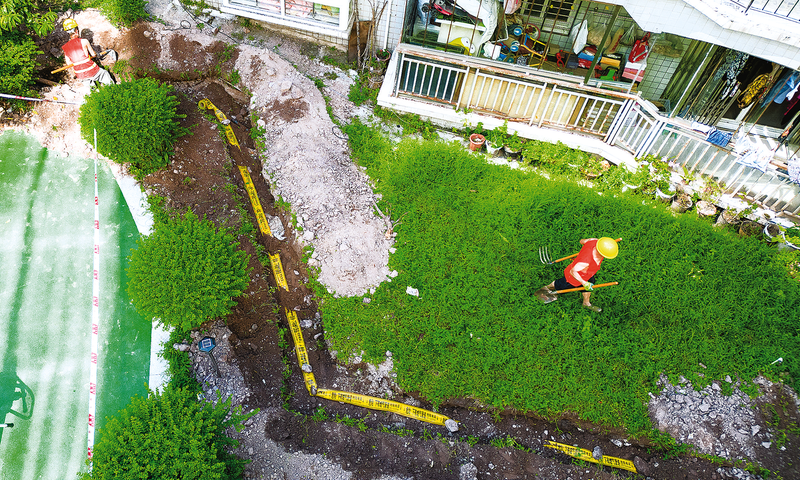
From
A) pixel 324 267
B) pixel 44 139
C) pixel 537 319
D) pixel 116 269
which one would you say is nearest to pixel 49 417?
pixel 116 269

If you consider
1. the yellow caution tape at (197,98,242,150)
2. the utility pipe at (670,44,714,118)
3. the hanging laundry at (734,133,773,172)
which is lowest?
the yellow caution tape at (197,98,242,150)

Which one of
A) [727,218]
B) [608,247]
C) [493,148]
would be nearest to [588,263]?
[608,247]

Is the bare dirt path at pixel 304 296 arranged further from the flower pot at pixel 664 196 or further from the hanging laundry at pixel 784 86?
the hanging laundry at pixel 784 86

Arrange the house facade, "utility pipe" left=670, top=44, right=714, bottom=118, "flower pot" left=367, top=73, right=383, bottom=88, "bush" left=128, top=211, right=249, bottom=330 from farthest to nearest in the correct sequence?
"flower pot" left=367, top=73, right=383, bottom=88, "utility pipe" left=670, top=44, right=714, bottom=118, the house facade, "bush" left=128, top=211, right=249, bottom=330

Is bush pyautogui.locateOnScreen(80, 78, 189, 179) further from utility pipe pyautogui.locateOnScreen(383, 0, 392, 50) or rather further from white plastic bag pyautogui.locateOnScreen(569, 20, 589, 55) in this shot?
white plastic bag pyautogui.locateOnScreen(569, 20, 589, 55)

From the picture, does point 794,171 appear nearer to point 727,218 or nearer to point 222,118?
point 727,218

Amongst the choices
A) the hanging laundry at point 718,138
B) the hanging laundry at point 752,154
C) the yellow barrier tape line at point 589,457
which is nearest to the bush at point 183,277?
the yellow barrier tape line at point 589,457

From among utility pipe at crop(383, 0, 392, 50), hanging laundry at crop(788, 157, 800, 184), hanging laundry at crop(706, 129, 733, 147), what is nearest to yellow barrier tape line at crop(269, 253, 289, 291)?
utility pipe at crop(383, 0, 392, 50)
